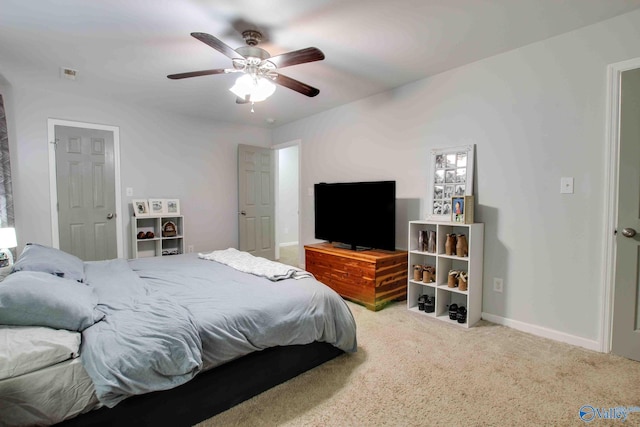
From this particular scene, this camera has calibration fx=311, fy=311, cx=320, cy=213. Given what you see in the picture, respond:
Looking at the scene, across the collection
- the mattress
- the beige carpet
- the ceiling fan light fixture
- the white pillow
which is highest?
the ceiling fan light fixture

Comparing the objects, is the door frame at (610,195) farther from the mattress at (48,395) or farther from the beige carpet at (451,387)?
the mattress at (48,395)

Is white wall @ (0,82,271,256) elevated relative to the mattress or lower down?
elevated

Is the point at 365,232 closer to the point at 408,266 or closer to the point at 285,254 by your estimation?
the point at 408,266

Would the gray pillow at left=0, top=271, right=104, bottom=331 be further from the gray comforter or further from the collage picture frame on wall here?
the collage picture frame on wall

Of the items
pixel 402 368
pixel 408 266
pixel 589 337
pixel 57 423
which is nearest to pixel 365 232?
pixel 408 266

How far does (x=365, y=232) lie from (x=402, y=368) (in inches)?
62.1

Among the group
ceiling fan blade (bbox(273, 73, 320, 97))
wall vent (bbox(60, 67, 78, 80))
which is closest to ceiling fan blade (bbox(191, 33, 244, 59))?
ceiling fan blade (bbox(273, 73, 320, 97))

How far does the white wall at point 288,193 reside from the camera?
7.19m

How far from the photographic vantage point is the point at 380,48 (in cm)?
253

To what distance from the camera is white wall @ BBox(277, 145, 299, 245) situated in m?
7.19

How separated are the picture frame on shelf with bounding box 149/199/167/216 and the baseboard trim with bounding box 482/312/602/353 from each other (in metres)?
4.01

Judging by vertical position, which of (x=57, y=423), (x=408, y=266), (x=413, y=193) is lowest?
(x=57, y=423)

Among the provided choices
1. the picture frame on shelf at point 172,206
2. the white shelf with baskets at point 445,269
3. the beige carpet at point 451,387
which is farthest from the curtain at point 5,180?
the white shelf with baskets at point 445,269

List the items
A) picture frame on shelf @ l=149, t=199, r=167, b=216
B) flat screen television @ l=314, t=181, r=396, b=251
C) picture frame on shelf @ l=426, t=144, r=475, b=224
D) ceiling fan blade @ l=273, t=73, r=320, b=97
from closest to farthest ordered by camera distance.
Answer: ceiling fan blade @ l=273, t=73, r=320, b=97 → picture frame on shelf @ l=426, t=144, r=475, b=224 → flat screen television @ l=314, t=181, r=396, b=251 → picture frame on shelf @ l=149, t=199, r=167, b=216
